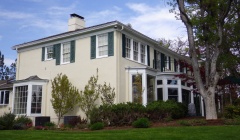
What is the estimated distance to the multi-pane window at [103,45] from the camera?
62.0 feet

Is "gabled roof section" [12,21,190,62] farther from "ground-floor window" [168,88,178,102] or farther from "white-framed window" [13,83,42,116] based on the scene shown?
"ground-floor window" [168,88,178,102]

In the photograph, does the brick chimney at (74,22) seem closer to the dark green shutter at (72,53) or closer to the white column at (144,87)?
the dark green shutter at (72,53)

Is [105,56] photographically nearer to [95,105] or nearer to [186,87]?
[95,105]

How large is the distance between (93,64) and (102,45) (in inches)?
54.2

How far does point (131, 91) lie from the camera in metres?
18.9

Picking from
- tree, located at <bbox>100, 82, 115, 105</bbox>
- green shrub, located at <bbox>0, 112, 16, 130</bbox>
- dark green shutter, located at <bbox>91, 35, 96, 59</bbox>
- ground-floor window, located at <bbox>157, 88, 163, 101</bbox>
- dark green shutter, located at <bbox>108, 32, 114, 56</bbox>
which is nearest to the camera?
green shrub, located at <bbox>0, 112, 16, 130</bbox>

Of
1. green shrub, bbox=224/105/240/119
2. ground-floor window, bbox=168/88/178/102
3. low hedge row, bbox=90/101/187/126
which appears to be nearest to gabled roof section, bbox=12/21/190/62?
ground-floor window, bbox=168/88/178/102

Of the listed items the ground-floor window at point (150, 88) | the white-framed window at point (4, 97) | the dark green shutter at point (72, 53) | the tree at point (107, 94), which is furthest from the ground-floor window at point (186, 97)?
the white-framed window at point (4, 97)

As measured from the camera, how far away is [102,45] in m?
19.1

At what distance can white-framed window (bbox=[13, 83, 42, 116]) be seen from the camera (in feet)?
67.3

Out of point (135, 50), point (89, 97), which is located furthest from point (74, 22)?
point (89, 97)

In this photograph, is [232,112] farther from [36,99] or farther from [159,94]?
[36,99]

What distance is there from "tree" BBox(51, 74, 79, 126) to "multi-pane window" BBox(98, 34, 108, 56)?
3.00m

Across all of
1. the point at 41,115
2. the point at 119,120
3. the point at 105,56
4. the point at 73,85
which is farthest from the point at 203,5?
the point at 41,115
